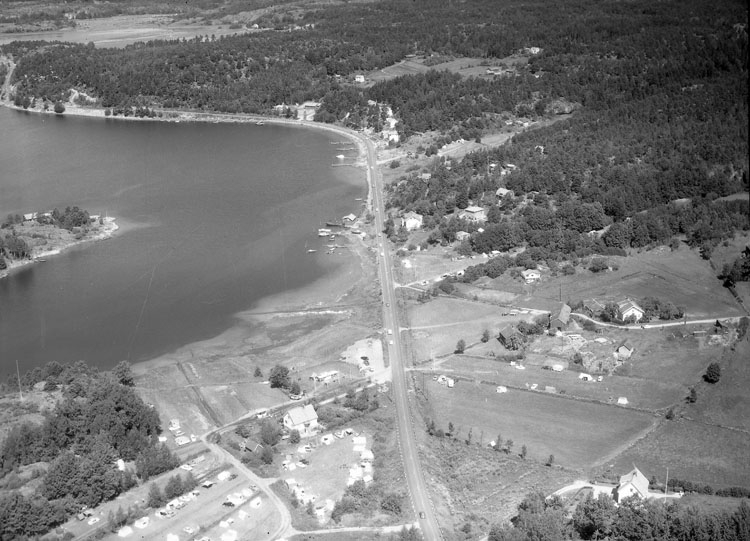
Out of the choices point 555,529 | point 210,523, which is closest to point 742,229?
point 555,529

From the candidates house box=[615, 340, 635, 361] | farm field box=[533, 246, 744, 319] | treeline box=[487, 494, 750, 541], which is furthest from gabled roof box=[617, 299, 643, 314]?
treeline box=[487, 494, 750, 541]

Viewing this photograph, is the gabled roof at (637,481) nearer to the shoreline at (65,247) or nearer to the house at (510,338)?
the house at (510,338)

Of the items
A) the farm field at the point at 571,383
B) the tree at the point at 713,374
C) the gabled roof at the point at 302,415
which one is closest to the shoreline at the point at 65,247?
the gabled roof at the point at 302,415

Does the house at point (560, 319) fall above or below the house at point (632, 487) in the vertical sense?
above

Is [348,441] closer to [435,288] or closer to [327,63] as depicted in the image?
[435,288]

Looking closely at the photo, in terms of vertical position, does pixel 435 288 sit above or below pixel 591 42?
below

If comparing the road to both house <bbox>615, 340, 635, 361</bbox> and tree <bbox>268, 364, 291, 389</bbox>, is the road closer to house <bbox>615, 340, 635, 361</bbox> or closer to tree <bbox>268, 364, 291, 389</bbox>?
tree <bbox>268, 364, 291, 389</bbox>
